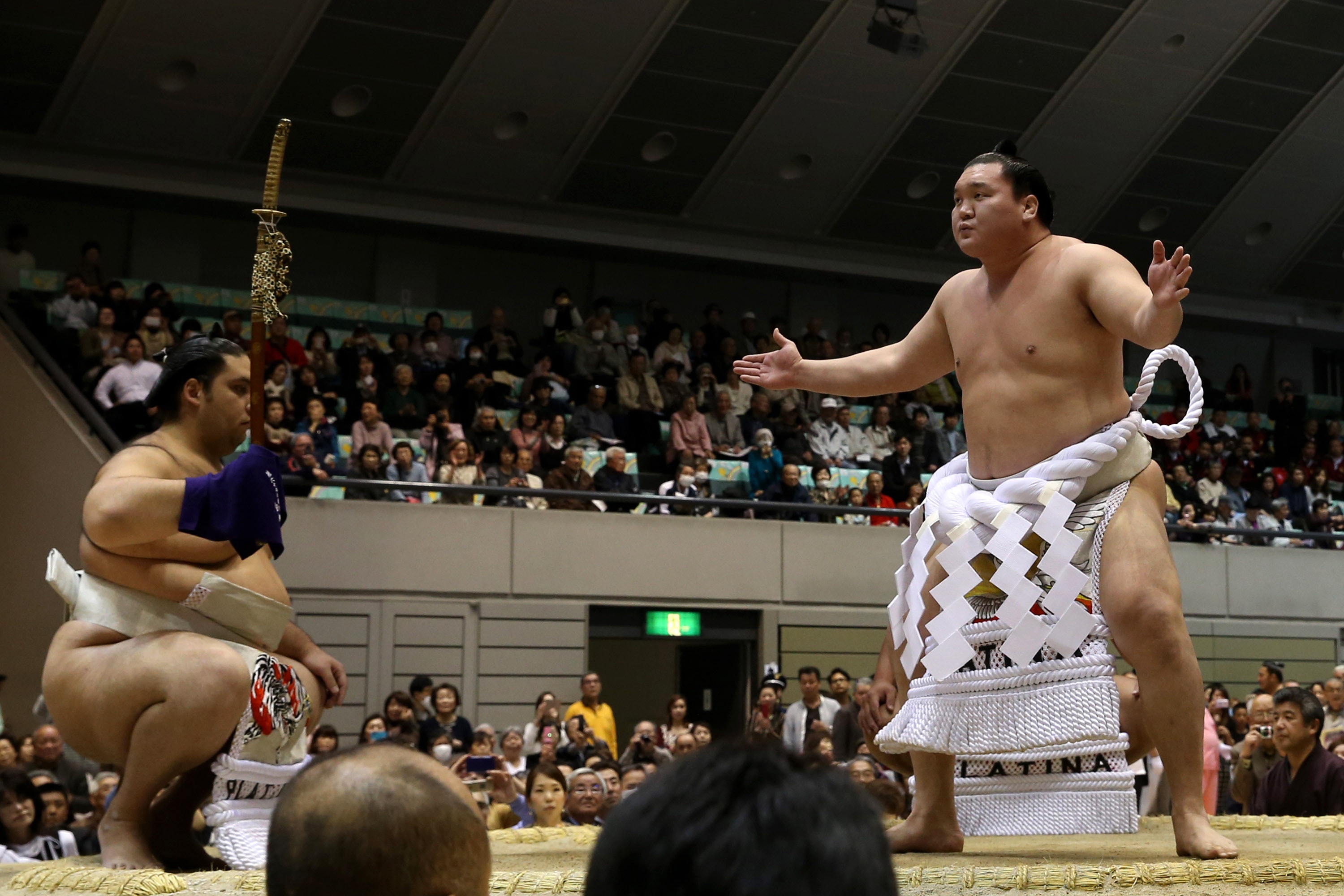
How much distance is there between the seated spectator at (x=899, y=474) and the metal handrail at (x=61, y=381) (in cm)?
Result: 490

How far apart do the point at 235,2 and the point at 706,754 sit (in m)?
9.39

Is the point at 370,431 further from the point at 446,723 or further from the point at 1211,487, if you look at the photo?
the point at 1211,487

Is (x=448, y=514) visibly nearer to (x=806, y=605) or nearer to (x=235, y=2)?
(x=806, y=605)

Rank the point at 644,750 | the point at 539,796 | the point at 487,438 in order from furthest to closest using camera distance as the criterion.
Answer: the point at 487,438
the point at 644,750
the point at 539,796

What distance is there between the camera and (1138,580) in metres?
2.16

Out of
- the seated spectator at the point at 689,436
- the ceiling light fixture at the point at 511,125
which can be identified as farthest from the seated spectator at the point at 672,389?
the ceiling light fixture at the point at 511,125

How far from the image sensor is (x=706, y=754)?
726mm

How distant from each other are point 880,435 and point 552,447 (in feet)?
8.65

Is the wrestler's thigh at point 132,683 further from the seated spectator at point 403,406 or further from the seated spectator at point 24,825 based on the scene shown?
the seated spectator at point 403,406

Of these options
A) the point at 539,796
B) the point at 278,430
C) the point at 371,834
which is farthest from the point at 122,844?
the point at 278,430

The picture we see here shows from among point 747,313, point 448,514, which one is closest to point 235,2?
point 448,514

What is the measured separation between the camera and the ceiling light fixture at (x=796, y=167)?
1155 centimetres

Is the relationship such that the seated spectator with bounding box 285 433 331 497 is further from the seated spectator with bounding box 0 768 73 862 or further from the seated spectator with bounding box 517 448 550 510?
the seated spectator with bounding box 0 768 73 862

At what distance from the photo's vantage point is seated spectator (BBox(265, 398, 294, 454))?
7629 mm
